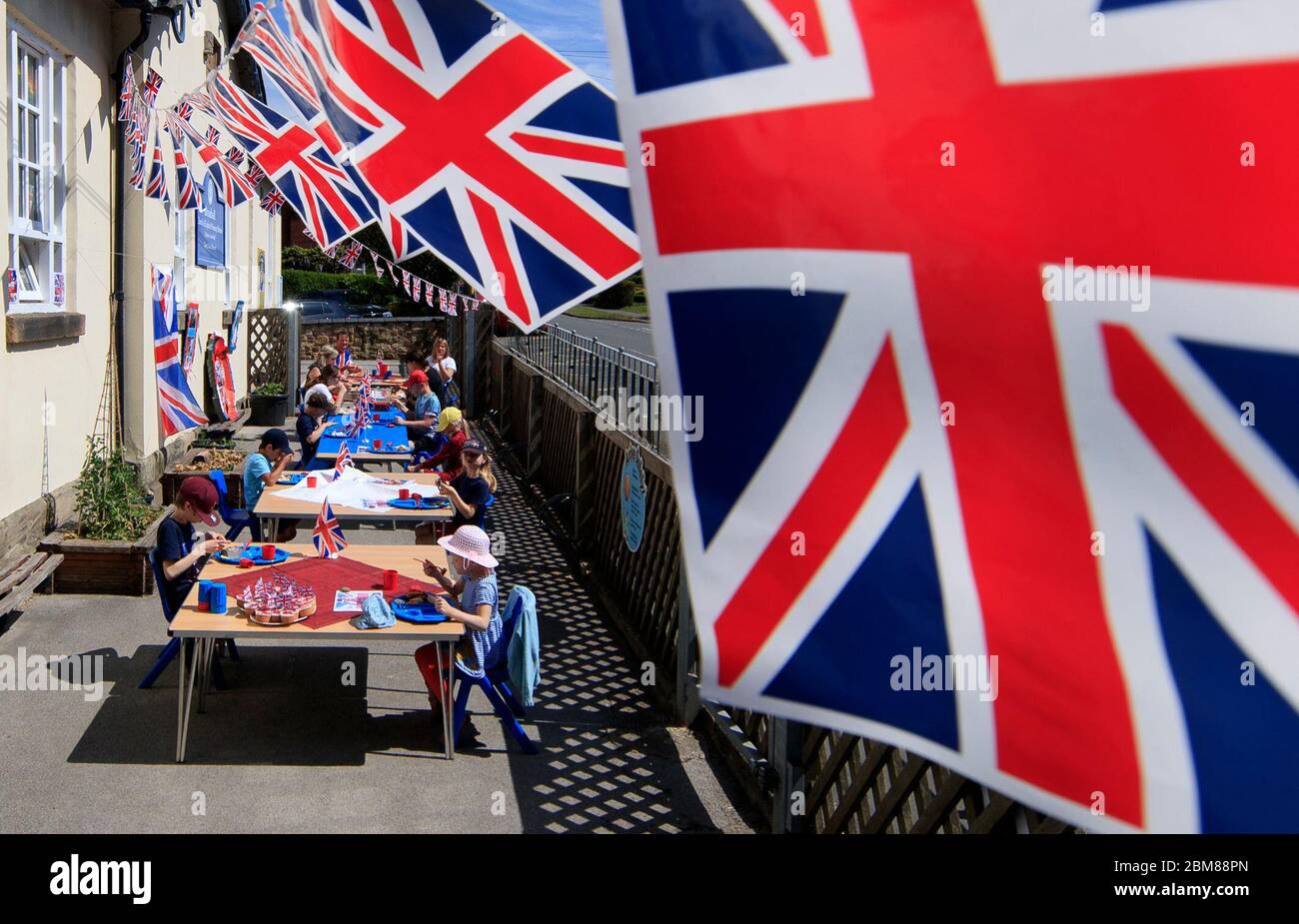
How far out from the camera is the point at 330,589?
274 inches

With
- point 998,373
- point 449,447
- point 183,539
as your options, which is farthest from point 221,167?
point 998,373

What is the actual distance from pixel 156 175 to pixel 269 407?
821 centimetres

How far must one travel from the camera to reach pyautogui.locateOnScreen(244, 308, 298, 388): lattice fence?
1998 cm

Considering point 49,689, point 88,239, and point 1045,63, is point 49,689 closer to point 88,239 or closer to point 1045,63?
point 88,239

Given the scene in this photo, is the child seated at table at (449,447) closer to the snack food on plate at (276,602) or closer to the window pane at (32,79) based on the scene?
the snack food on plate at (276,602)

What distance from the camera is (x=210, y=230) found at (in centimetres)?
1599

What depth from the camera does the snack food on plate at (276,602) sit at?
248 inches

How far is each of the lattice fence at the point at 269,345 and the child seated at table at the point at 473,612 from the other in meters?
13.9

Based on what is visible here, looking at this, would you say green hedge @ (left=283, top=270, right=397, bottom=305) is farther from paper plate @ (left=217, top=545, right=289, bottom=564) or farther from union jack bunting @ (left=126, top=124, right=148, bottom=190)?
paper plate @ (left=217, top=545, right=289, bottom=564)


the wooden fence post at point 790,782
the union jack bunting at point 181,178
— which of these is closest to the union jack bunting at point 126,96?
the union jack bunting at point 181,178
